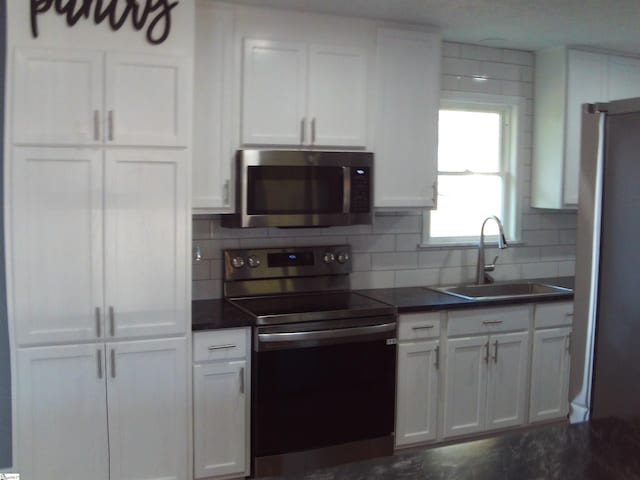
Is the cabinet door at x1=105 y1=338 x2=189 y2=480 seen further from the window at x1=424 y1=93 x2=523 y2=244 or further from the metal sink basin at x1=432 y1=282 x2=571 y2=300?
the window at x1=424 y1=93 x2=523 y2=244

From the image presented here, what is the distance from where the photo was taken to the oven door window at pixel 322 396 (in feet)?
10.7

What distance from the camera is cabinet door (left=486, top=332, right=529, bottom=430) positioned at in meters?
3.87

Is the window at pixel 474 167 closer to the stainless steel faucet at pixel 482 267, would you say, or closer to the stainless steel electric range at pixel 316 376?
the stainless steel faucet at pixel 482 267

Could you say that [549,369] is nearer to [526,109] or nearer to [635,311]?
[526,109]

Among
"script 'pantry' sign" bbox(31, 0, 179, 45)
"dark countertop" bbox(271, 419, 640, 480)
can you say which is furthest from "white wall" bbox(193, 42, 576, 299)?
"dark countertop" bbox(271, 419, 640, 480)

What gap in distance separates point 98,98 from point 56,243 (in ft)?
2.09

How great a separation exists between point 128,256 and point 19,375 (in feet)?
2.18

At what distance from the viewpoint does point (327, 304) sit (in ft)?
11.7

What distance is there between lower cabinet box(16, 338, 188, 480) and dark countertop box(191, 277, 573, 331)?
0.21 meters

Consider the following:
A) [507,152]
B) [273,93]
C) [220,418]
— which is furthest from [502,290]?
[220,418]

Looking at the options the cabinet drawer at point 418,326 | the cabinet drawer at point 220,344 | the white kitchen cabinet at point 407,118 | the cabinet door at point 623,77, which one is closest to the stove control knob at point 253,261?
the cabinet drawer at point 220,344

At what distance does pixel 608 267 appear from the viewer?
6.77 ft

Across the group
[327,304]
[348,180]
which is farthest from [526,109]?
[327,304]

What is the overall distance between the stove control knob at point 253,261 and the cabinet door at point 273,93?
0.66m
